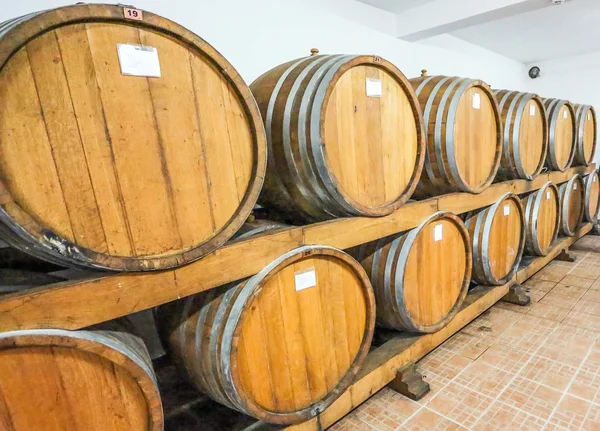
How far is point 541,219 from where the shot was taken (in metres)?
3.74

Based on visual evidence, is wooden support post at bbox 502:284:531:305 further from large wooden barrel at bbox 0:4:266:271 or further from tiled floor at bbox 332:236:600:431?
large wooden barrel at bbox 0:4:266:271

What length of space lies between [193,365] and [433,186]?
72.3 inches

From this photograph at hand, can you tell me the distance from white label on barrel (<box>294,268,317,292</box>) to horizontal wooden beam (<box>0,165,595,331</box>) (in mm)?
126

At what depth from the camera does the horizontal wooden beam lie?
100cm

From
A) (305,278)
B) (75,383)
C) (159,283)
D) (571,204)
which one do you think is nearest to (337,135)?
(305,278)

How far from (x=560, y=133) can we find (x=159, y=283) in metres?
4.43

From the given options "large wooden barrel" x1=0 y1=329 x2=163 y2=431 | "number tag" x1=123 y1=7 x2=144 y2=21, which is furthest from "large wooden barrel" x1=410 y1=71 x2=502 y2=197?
"large wooden barrel" x1=0 y1=329 x2=163 y2=431

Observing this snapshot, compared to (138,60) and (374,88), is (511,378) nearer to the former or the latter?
(374,88)

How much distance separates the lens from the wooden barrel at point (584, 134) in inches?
169

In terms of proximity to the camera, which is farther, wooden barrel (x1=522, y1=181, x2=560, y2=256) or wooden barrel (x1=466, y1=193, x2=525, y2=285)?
wooden barrel (x1=522, y1=181, x2=560, y2=256)

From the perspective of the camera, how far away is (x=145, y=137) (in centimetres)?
111

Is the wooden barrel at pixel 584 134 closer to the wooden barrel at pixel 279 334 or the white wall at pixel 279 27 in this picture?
the white wall at pixel 279 27

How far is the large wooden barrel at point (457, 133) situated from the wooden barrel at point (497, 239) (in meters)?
0.37

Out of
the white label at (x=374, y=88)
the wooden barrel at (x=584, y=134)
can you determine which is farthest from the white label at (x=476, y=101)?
the wooden barrel at (x=584, y=134)
